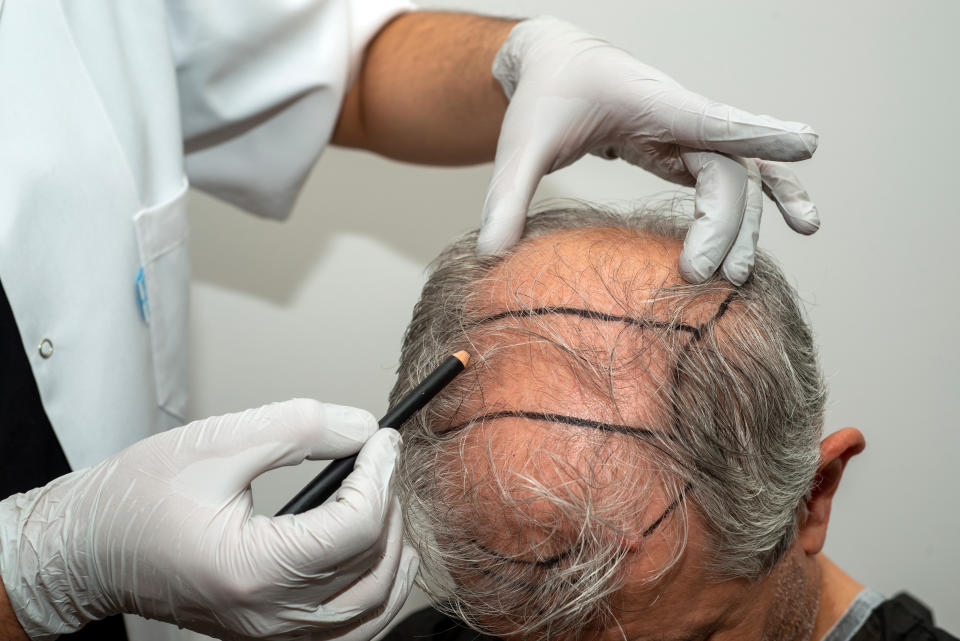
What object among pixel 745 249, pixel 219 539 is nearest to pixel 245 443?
pixel 219 539

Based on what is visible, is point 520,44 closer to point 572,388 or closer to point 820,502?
point 572,388

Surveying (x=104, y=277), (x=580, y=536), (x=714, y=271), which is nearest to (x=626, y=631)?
(x=580, y=536)

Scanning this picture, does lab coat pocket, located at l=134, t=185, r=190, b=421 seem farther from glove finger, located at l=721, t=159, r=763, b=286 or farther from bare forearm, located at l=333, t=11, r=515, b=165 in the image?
glove finger, located at l=721, t=159, r=763, b=286

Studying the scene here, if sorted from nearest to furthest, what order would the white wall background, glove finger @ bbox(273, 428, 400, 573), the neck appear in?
glove finger @ bbox(273, 428, 400, 573) < the neck < the white wall background

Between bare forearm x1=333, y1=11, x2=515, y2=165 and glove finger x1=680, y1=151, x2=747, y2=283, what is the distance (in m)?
0.51

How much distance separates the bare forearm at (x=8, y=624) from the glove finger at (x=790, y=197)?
1.16 metres

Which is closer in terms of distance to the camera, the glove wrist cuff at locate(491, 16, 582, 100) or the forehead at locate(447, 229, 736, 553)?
the forehead at locate(447, 229, 736, 553)

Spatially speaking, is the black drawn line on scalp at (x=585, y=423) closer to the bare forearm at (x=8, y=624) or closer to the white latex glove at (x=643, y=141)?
the white latex glove at (x=643, y=141)

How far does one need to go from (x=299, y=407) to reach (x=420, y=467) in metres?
0.19

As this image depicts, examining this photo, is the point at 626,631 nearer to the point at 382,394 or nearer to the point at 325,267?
the point at 382,394

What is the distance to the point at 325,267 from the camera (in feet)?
6.45

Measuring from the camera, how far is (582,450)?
94 centimetres

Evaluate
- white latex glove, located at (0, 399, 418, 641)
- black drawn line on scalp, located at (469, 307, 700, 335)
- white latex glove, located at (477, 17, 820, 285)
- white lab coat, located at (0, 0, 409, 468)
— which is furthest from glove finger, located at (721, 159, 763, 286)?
white lab coat, located at (0, 0, 409, 468)

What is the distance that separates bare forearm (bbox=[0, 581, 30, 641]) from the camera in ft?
3.38
